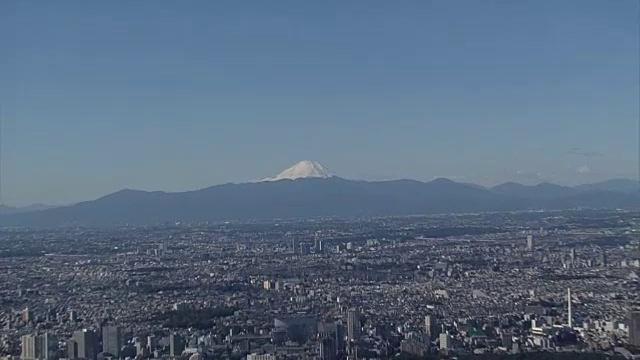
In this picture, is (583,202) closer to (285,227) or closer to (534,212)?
(534,212)

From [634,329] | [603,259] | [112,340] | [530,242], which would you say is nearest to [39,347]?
[112,340]

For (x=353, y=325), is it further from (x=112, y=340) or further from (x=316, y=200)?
(x=316, y=200)

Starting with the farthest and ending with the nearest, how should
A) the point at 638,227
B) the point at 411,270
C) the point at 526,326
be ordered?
1. the point at 411,270
2. the point at 638,227
3. the point at 526,326

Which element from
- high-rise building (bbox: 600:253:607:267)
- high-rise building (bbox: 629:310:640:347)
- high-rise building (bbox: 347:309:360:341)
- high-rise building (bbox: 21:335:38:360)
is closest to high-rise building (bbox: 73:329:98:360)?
high-rise building (bbox: 21:335:38:360)

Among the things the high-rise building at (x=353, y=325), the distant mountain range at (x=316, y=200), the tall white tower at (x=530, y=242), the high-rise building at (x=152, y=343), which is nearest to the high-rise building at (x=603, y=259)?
the tall white tower at (x=530, y=242)

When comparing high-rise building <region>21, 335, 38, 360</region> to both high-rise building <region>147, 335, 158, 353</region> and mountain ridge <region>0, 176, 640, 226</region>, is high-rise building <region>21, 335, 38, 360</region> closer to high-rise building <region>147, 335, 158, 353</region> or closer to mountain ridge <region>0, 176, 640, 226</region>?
high-rise building <region>147, 335, 158, 353</region>

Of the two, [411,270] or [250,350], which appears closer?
[250,350]

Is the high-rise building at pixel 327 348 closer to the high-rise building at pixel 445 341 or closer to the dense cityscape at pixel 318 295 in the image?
the dense cityscape at pixel 318 295

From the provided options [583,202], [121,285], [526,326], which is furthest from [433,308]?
[583,202]
